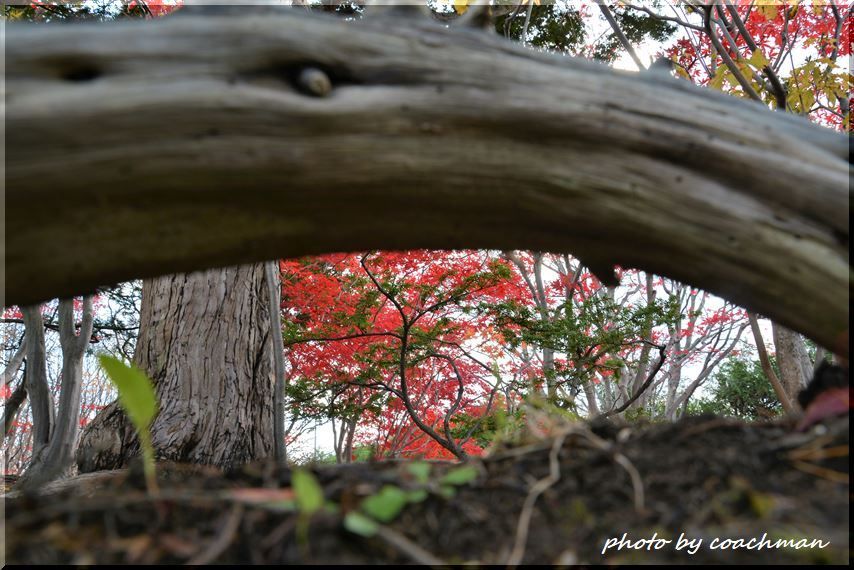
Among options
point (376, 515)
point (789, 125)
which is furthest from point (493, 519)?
point (789, 125)

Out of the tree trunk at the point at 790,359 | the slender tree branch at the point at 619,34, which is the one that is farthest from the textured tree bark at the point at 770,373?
the slender tree branch at the point at 619,34

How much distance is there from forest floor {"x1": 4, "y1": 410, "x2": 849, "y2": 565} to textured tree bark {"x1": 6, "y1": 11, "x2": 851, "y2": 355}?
45 cm

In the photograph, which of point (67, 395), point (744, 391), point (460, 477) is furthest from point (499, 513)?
point (744, 391)

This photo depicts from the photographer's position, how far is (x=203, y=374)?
3.69 metres

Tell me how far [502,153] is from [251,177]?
0.54m

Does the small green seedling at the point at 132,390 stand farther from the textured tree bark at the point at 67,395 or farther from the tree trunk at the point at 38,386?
the tree trunk at the point at 38,386

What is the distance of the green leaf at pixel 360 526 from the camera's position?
2.68ft

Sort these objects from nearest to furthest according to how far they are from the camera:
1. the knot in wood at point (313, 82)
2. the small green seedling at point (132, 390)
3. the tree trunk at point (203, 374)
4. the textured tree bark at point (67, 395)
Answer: the small green seedling at point (132, 390)
the knot in wood at point (313, 82)
the tree trunk at point (203, 374)
the textured tree bark at point (67, 395)

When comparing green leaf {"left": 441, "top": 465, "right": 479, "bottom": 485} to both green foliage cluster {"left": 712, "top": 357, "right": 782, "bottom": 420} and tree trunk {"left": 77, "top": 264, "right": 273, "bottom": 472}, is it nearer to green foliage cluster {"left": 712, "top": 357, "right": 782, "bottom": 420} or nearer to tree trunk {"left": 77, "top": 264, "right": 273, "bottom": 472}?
tree trunk {"left": 77, "top": 264, "right": 273, "bottom": 472}

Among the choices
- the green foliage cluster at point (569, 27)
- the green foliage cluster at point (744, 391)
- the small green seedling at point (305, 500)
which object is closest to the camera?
the small green seedling at point (305, 500)

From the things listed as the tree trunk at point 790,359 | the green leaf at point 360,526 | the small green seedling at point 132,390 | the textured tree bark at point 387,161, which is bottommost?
the green leaf at point 360,526

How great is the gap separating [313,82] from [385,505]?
0.81 m

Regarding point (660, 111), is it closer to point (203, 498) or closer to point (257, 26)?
point (257, 26)

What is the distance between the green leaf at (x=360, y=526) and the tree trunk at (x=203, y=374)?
2991mm
